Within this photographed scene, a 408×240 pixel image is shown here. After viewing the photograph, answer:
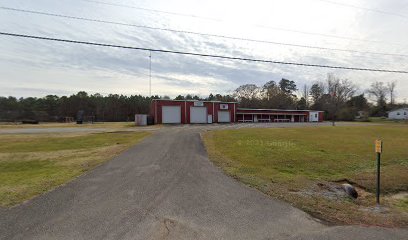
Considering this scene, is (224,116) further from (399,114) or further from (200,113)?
(399,114)

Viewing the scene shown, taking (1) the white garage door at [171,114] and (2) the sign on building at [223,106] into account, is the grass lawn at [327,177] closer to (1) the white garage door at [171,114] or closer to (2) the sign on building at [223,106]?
(1) the white garage door at [171,114]

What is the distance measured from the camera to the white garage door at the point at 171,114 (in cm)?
5075

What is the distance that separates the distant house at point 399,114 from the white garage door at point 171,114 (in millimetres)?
77608

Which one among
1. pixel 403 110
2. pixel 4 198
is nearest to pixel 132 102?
pixel 403 110

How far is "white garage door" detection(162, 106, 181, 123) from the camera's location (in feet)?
167

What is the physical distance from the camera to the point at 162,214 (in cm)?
635

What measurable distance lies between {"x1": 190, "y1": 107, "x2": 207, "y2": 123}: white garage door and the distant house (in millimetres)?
72184

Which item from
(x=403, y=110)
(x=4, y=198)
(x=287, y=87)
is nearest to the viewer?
(x=4, y=198)

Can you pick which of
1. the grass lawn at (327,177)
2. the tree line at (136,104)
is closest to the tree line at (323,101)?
the tree line at (136,104)

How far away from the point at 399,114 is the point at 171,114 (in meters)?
81.8

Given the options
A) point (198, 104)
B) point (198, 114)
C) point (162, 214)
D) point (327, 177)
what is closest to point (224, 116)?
point (198, 114)

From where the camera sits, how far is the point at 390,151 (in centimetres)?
1902

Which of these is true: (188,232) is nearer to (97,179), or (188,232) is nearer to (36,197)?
(36,197)

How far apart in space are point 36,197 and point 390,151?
781 inches
